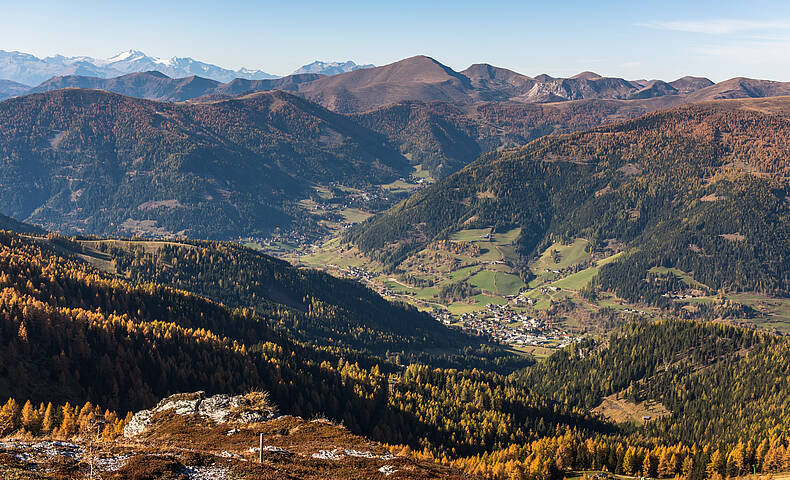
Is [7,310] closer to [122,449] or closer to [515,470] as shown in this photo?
[122,449]

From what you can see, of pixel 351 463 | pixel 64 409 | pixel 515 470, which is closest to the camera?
pixel 351 463

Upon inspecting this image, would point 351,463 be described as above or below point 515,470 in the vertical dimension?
above

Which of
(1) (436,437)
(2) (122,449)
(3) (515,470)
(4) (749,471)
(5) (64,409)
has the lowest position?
(1) (436,437)

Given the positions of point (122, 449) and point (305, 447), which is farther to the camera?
point (305, 447)

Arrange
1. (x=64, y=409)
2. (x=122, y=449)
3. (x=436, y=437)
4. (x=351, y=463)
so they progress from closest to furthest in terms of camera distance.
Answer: (x=122, y=449) < (x=351, y=463) < (x=64, y=409) < (x=436, y=437)

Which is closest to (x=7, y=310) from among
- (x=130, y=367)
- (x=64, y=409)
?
(x=130, y=367)

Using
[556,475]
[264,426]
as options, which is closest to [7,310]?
[264,426]
